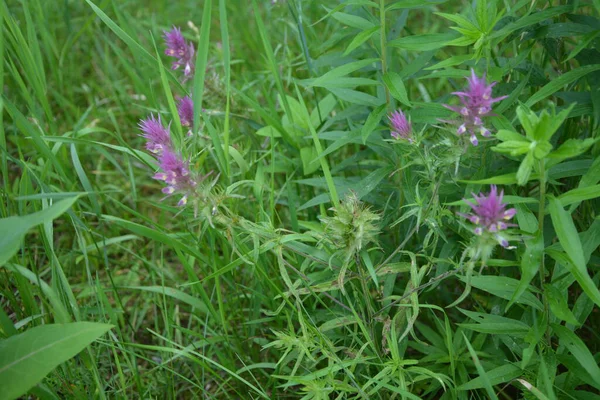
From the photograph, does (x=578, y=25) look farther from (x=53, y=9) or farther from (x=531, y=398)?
(x=53, y=9)

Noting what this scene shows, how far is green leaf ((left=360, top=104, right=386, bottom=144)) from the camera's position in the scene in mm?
1652

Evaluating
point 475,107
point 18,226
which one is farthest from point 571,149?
point 18,226

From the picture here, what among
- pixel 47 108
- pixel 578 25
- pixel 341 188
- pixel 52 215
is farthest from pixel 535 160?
pixel 47 108

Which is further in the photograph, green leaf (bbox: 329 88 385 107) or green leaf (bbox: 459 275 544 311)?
green leaf (bbox: 329 88 385 107)

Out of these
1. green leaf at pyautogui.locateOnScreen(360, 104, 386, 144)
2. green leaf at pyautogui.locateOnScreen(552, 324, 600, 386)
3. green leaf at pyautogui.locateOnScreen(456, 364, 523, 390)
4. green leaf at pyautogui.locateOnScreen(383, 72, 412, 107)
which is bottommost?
green leaf at pyautogui.locateOnScreen(456, 364, 523, 390)

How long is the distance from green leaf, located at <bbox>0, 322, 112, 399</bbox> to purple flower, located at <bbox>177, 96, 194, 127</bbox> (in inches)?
26.9

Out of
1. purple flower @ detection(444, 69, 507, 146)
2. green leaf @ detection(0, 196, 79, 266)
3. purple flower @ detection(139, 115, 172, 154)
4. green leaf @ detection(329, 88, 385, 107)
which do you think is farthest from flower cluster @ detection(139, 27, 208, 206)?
purple flower @ detection(444, 69, 507, 146)

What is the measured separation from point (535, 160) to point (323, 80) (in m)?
0.61

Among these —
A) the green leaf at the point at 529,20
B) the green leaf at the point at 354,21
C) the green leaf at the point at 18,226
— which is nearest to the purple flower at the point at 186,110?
the green leaf at the point at 354,21

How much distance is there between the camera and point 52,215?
1.30 metres

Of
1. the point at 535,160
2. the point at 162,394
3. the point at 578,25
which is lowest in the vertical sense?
the point at 162,394

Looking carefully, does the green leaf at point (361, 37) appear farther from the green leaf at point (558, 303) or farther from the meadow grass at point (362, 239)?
the green leaf at point (558, 303)

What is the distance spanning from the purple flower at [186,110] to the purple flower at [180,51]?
0.33m

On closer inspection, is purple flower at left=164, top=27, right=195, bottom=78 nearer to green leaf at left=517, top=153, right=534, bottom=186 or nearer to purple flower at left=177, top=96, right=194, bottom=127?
purple flower at left=177, top=96, right=194, bottom=127
